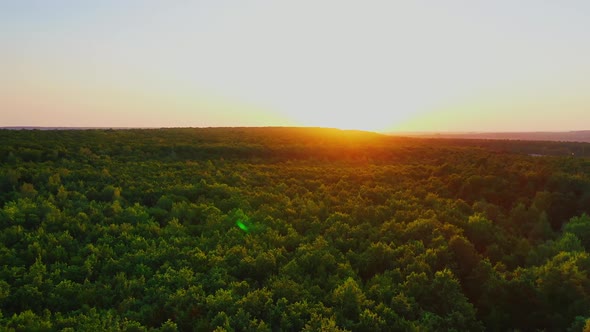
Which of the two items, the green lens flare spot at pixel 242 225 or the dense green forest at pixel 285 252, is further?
the green lens flare spot at pixel 242 225

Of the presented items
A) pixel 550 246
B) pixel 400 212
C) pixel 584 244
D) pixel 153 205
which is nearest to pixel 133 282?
pixel 153 205

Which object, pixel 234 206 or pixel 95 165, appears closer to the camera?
pixel 234 206

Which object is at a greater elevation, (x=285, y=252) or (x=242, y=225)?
(x=242, y=225)

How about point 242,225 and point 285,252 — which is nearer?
point 285,252

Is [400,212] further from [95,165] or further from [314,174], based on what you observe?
[95,165]

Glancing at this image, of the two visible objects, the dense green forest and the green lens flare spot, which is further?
the green lens flare spot

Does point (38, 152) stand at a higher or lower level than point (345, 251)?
higher

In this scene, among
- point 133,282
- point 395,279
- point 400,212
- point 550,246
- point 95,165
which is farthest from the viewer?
point 95,165

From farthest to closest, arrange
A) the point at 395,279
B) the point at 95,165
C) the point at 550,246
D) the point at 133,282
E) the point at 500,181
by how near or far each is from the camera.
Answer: the point at 95,165 → the point at 500,181 → the point at 550,246 → the point at 395,279 → the point at 133,282
